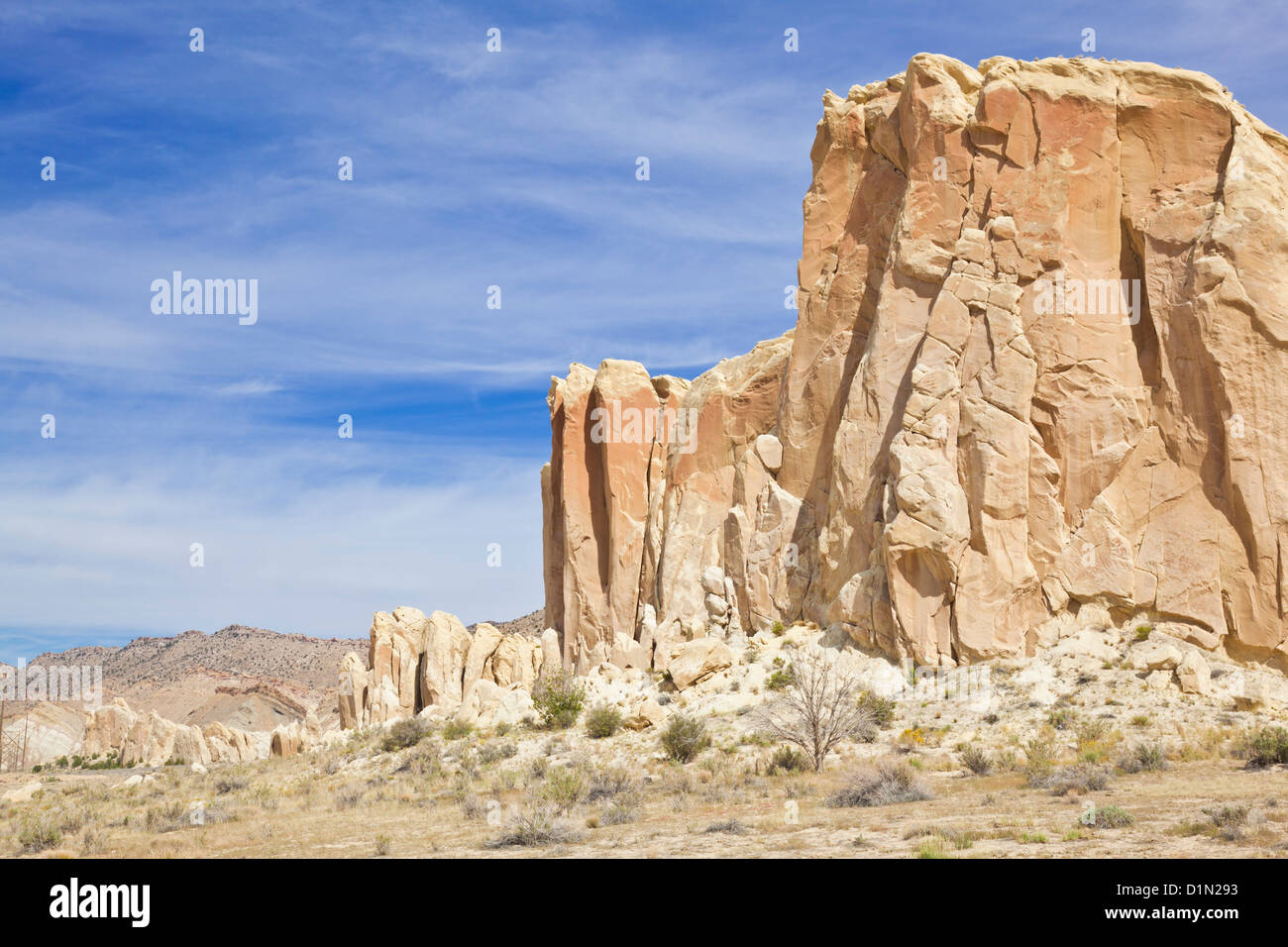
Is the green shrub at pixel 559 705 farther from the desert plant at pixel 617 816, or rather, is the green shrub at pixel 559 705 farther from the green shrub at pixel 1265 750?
the green shrub at pixel 1265 750

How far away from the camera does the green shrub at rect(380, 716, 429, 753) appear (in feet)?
123

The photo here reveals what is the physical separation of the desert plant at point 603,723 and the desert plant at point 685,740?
3136 millimetres

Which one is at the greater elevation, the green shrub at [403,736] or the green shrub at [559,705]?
the green shrub at [559,705]

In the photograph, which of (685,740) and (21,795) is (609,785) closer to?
(685,740)

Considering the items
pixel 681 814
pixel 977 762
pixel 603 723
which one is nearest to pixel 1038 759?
pixel 977 762

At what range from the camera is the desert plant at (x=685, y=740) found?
1100 inches

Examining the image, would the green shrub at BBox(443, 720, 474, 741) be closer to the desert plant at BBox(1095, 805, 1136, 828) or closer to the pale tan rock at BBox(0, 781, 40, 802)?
the pale tan rock at BBox(0, 781, 40, 802)

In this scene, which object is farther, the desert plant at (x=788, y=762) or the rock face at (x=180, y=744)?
the rock face at (x=180, y=744)

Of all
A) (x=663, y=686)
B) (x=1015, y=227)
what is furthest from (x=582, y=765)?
(x=1015, y=227)

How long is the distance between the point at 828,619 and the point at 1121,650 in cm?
874

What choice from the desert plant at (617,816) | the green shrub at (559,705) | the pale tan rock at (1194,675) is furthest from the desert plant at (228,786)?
the pale tan rock at (1194,675)

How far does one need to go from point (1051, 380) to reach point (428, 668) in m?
34.9

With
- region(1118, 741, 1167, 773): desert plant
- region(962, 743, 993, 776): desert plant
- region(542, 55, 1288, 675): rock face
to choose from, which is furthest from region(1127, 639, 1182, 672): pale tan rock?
region(962, 743, 993, 776): desert plant

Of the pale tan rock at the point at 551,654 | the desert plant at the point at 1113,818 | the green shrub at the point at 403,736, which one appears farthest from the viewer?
the pale tan rock at the point at 551,654
